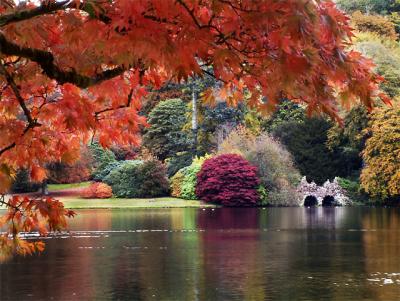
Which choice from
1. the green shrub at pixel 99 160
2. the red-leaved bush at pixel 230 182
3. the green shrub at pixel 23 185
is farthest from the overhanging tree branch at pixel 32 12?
the green shrub at pixel 99 160

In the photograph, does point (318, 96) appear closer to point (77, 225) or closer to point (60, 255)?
point (60, 255)

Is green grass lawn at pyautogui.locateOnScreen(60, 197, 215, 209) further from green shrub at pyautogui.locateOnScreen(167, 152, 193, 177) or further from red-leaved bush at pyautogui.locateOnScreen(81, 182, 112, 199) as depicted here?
green shrub at pyautogui.locateOnScreen(167, 152, 193, 177)

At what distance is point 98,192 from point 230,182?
32.9ft

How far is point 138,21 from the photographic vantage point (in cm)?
460

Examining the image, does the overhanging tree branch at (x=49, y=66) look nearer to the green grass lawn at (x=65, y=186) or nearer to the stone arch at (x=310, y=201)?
the stone arch at (x=310, y=201)

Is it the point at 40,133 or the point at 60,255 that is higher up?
the point at 40,133

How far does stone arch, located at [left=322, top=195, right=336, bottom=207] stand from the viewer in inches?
2178

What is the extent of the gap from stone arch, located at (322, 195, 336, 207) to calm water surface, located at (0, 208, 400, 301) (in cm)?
2096

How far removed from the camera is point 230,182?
181 ft

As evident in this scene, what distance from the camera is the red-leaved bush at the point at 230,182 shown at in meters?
54.8

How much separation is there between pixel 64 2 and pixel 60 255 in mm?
19009

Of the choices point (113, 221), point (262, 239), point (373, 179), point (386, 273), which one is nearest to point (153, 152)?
point (373, 179)

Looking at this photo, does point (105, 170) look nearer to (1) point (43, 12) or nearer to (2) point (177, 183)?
(2) point (177, 183)

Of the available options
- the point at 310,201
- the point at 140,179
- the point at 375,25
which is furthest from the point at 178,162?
the point at 375,25
